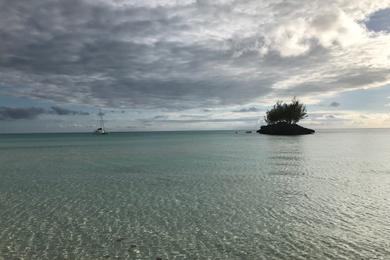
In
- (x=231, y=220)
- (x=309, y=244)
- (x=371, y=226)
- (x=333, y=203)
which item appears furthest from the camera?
(x=333, y=203)

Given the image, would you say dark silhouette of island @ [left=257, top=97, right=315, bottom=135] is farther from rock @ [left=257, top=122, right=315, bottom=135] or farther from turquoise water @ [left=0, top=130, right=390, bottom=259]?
turquoise water @ [left=0, top=130, right=390, bottom=259]

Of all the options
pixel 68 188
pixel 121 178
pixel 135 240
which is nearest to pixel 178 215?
pixel 135 240

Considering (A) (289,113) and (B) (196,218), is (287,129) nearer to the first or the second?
(A) (289,113)

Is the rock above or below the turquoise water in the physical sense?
above

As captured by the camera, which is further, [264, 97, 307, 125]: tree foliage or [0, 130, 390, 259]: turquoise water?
[264, 97, 307, 125]: tree foliage

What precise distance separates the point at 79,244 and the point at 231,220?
7192 millimetres

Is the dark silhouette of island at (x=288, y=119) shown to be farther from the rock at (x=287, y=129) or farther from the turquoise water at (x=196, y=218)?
the turquoise water at (x=196, y=218)

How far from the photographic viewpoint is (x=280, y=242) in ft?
42.1

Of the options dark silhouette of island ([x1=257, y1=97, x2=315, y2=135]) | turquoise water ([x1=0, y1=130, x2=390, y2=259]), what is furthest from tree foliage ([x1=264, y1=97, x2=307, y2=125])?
turquoise water ([x1=0, y1=130, x2=390, y2=259])

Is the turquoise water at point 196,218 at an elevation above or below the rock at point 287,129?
below

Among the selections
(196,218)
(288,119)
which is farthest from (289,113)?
(196,218)

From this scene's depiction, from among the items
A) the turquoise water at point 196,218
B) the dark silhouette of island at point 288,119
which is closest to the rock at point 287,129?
the dark silhouette of island at point 288,119

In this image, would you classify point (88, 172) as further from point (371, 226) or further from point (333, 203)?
point (371, 226)

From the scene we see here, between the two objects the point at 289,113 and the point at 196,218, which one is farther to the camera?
the point at 289,113
